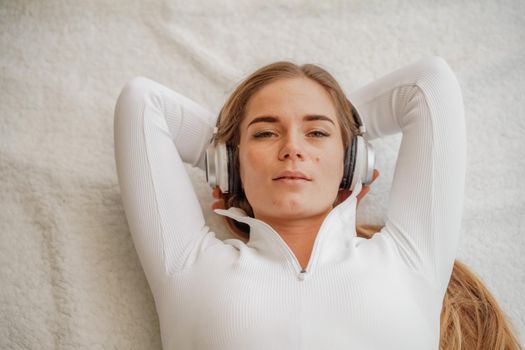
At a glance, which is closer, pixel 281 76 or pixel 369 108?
pixel 281 76

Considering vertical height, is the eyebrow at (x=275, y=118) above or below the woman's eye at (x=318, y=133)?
above

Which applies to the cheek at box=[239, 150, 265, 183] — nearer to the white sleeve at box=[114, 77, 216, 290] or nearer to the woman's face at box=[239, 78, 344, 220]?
the woman's face at box=[239, 78, 344, 220]

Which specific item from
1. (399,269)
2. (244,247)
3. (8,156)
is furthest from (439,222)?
(8,156)

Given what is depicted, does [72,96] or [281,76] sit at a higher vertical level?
[281,76]

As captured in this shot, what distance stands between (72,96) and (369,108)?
1051 mm

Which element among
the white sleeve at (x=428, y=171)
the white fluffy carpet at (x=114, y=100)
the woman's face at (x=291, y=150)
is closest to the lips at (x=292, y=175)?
the woman's face at (x=291, y=150)

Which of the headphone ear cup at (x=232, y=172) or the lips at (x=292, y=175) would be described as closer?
the lips at (x=292, y=175)

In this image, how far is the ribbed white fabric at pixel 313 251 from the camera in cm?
108

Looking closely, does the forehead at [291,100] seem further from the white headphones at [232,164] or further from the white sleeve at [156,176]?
the white sleeve at [156,176]

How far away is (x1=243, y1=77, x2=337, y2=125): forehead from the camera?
127cm

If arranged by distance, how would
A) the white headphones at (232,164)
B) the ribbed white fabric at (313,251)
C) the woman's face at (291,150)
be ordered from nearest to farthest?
the ribbed white fabric at (313,251)
the woman's face at (291,150)
the white headphones at (232,164)

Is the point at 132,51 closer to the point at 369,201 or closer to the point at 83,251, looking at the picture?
the point at 83,251

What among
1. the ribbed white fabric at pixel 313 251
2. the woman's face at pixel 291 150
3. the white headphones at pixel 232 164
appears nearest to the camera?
the ribbed white fabric at pixel 313 251

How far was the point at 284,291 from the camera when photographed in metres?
1.13
